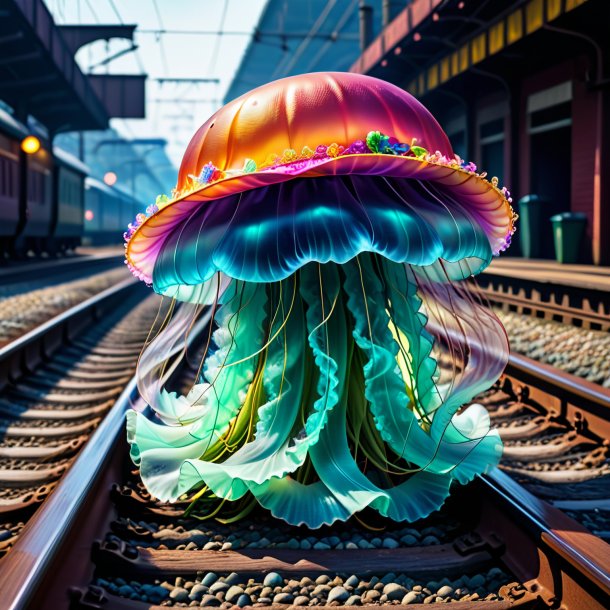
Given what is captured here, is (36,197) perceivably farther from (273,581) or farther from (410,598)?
(410,598)

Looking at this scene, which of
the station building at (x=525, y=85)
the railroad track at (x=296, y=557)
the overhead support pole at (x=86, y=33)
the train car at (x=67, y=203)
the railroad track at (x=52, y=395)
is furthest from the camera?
the overhead support pole at (x=86, y=33)

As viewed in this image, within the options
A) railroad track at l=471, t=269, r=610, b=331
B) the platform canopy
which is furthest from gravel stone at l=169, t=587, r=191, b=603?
the platform canopy

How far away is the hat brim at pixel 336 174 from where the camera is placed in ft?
8.25

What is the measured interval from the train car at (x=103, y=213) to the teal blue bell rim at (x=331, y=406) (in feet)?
121

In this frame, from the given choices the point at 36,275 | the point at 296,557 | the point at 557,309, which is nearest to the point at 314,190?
the point at 296,557

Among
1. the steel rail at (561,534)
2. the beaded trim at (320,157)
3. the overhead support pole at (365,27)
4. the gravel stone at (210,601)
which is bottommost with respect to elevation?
the gravel stone at (210,601)

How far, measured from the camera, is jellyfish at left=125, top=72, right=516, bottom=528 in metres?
2.59

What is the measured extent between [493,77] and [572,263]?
6.12 meters

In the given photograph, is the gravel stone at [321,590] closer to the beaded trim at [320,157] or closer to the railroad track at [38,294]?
the beaded trim at [320,157]

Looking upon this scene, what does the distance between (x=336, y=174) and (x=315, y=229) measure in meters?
0.21

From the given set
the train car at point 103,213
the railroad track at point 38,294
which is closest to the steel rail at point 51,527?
the railroad track at point 38,294

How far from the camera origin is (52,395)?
559cm

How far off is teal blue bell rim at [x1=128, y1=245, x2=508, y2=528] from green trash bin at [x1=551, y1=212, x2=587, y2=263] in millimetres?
11917

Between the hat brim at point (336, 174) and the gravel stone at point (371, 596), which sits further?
the hat brim at point (336, 174)
